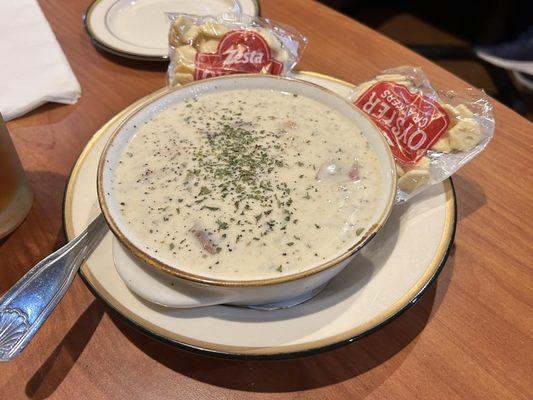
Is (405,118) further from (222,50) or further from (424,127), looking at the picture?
(222,50)

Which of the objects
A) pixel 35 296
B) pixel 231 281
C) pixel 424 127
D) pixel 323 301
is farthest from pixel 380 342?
pixel 35 296

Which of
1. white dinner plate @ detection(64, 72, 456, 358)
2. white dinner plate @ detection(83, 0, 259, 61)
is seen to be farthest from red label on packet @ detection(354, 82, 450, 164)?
white dinner plate @ detection(83, 0, 259, 61)

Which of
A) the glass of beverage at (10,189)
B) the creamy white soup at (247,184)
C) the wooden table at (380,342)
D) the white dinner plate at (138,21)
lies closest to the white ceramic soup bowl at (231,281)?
the creamy white soup at (247,184)

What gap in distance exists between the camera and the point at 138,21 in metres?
1.53

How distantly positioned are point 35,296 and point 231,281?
0.31 metres

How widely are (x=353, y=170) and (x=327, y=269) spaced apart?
245mm

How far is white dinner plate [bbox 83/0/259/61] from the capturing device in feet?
4.58

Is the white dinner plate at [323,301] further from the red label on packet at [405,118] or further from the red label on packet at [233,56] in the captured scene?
the red label on packet at [233,56]

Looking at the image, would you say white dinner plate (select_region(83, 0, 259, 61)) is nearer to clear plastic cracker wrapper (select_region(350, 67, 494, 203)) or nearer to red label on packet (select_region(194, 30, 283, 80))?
red label on packet (select_region(194, 30, 283, 80))

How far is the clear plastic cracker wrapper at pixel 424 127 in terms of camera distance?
3.12 ft

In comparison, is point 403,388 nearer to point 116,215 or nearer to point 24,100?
point 116,215

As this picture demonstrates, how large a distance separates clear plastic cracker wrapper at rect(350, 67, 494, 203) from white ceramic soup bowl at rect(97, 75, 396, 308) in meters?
0.07

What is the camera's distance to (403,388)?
79 cm

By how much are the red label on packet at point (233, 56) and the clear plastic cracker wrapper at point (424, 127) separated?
10.4 inches
